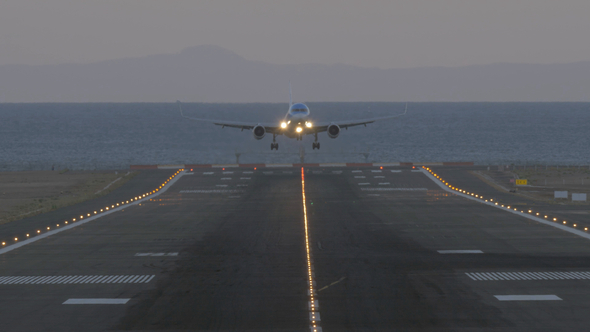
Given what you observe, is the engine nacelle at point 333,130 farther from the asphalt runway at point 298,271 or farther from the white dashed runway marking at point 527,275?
the white dashed runway marking at point 527,275

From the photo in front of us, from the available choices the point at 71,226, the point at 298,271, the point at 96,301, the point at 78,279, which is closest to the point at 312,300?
the point at 298,271

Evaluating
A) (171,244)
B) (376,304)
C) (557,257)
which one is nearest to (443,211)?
(557,257)

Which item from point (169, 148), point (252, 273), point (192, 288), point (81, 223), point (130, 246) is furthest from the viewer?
point (169, 148)

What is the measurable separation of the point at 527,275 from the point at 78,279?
1762 centimetres

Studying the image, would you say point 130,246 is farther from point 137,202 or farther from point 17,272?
point 137,202

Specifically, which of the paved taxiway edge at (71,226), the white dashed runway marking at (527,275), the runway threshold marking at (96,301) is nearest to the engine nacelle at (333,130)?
the paved taxiway edge at (71,226)

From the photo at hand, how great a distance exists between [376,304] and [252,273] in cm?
643

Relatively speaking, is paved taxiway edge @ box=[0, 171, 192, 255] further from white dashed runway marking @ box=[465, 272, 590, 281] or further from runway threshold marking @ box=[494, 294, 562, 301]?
runway threshold marking @ box=[494, 294, 562, 301]

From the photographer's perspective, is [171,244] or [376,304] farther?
[171,244]

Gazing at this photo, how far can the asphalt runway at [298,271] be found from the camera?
17688 millimetres

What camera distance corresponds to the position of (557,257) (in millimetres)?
26438

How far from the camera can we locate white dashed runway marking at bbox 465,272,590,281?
74.2 feet

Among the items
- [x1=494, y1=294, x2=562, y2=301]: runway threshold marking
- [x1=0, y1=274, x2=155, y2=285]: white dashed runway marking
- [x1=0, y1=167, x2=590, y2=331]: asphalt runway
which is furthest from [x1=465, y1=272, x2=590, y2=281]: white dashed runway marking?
[x1=0, y1=274, x2=155, y2=285]: white dashed runway marking

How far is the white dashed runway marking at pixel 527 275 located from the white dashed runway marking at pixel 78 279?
12921mm
